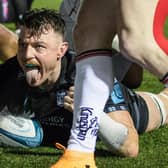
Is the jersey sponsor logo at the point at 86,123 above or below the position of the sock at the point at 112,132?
above

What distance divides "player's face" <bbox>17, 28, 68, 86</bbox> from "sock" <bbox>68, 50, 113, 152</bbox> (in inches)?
26.4

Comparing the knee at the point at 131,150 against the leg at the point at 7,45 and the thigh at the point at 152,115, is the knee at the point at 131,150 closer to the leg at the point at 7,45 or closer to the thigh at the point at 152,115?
the thigh at the point at 152,115

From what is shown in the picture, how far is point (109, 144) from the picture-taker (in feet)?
11.0

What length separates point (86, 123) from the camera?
2889 millimetres

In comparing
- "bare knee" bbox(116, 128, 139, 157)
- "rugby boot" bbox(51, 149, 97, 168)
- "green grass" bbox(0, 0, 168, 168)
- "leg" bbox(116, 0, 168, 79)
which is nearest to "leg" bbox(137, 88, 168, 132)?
"green grass" bbox(0, 0, 168, 168)

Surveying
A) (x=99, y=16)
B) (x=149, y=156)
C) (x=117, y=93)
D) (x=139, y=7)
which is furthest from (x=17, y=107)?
(x=139, y=7)

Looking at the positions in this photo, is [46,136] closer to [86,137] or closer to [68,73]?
[68,73]

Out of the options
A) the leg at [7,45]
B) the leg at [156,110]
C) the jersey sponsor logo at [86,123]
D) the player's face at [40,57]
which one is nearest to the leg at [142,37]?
the jersey sponsor logo at [86,123]

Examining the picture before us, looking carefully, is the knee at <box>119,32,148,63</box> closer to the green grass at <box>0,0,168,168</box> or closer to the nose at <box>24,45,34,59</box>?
the green grass at <box>0,0,168,168</box>

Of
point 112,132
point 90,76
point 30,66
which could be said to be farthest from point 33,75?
point 90,76

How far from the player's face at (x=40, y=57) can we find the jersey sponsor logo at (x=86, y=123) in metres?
0.73

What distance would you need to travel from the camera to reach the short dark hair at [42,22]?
11.8ft

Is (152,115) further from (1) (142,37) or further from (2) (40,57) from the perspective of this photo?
(1) (142,37)

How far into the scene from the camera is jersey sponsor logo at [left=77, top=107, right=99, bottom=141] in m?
2.89
